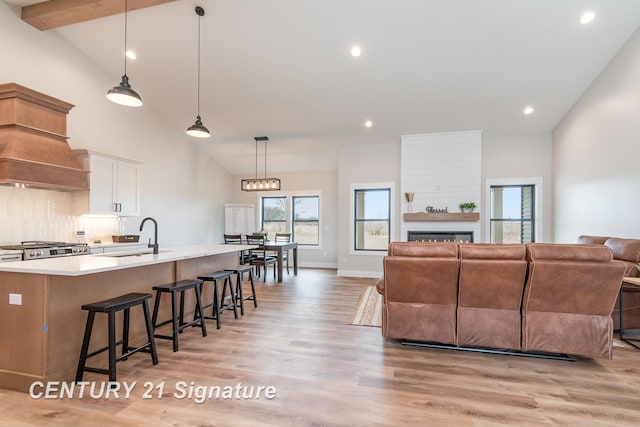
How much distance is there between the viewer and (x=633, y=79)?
4230 mm

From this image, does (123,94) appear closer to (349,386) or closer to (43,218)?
(43,218)

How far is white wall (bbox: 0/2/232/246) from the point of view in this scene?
4.26m

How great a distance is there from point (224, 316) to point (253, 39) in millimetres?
4026

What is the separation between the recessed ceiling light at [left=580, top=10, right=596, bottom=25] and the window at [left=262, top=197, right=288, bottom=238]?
700 cm

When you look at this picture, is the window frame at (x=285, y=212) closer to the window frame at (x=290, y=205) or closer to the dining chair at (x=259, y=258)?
the window frame at (x=290, y=205)

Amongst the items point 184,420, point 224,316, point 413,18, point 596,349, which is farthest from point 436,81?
point 184,420

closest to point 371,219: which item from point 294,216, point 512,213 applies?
point 294,216

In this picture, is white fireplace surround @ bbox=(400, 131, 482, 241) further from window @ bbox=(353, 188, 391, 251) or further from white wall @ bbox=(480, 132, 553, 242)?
window @ bbox=(353, 188, 391, 251)

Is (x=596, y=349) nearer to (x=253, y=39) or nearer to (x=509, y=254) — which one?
(x=509, y=254)

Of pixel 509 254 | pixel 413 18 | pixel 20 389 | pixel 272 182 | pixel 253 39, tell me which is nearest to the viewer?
pixel 20 389

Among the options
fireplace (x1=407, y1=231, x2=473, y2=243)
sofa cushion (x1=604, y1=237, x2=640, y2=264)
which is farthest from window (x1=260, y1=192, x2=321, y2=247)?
sofa cushion (x1=604, y1=237, x2=640, y2=264)

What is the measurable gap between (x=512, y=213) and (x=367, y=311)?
4.33m

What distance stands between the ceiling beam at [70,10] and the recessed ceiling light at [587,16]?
5.29 m

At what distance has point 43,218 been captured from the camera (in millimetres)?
4539
